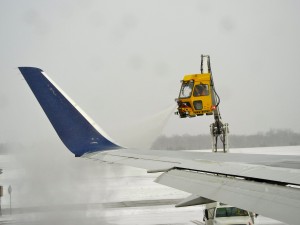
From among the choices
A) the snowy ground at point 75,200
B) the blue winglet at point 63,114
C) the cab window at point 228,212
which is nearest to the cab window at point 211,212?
the cab window at point 228,212

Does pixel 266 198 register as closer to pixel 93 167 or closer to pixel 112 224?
pixel 93 167

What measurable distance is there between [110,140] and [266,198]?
4.83 metres

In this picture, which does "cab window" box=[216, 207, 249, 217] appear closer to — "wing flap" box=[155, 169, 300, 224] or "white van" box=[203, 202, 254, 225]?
"white van" box=[203, 202, 254, 225]

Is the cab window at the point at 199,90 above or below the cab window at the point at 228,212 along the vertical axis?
above

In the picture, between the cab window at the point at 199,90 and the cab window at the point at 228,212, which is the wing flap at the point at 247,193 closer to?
the cab window at the point at 228,212

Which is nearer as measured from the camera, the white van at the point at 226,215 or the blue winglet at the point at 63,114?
the blue winglet at the point at 63,114

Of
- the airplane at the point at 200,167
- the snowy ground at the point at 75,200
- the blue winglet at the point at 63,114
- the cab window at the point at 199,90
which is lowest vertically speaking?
the snowy ground at the point at 75,200

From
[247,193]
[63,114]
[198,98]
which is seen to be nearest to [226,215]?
[198,98]

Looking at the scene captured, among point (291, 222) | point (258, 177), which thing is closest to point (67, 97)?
point (258, 177)

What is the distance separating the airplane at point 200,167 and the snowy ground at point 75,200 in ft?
4.65

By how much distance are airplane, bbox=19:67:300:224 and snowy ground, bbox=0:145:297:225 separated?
142 centimetres

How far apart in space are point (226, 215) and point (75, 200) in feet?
21.8

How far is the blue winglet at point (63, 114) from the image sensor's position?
6.84 m

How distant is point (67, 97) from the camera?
6.92 meters
